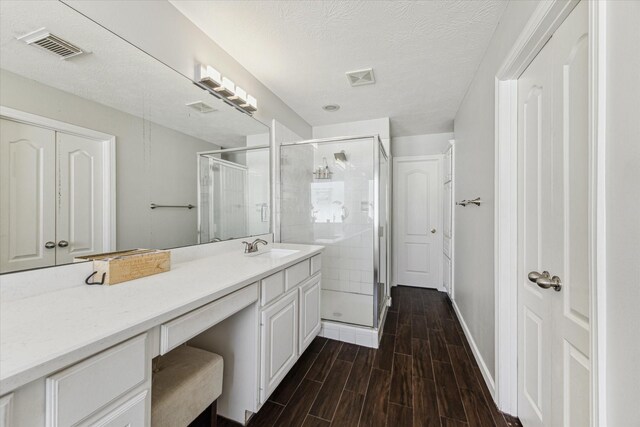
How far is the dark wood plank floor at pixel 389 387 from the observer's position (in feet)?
4.80

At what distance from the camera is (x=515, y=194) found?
1444mm

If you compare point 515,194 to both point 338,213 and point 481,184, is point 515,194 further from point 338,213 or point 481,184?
point 338,213

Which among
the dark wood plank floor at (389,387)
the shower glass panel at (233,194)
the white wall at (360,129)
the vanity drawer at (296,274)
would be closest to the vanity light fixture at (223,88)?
the shower glass panel at (233,194)

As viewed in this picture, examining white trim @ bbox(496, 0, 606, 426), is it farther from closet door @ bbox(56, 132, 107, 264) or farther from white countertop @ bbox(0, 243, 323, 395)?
closet door @ bbox(56, 132, 107, 264)

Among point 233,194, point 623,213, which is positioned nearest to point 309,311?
point 233,194

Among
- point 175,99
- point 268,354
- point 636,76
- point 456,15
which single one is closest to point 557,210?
point 636,76

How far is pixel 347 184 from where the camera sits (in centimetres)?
280

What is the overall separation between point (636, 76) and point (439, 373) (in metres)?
2.02

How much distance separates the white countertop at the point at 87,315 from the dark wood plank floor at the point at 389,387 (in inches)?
37.3

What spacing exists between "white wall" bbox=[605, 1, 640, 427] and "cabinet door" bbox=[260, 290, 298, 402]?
1.34 meters

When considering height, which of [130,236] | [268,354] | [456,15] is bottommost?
[268,354]

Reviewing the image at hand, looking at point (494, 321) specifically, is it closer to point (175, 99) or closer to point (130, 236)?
point (130, 236)

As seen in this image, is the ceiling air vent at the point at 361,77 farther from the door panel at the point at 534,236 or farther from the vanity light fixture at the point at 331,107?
the door panel at the point at 534,236

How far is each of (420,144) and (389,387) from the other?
3424 millimetres
